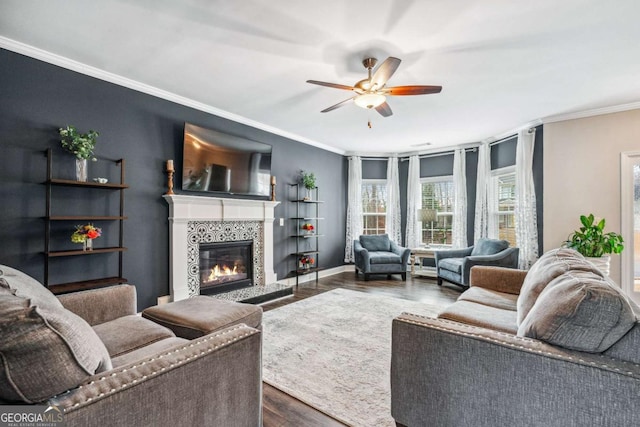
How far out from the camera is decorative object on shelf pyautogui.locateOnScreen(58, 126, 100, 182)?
276 centimetres

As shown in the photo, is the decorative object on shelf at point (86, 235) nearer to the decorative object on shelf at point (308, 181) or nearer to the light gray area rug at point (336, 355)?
the light gray area rug at point (336, 355)

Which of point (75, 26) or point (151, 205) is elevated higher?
point (75, 26)

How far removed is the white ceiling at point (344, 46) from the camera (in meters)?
2.12

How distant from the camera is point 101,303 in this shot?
198 cm

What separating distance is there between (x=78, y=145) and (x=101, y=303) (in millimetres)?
1681

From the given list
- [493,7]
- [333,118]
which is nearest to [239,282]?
[333,118]

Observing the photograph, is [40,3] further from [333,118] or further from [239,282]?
[239,282]

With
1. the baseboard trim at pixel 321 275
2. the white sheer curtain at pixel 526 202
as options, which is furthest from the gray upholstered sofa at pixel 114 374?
the white sheer curtain at pixel 526 202

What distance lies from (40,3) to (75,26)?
25cm

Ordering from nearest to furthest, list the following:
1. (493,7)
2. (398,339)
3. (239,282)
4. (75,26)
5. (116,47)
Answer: (398,339) → (493,7) → (75,26) → (116,47) → (239,282)

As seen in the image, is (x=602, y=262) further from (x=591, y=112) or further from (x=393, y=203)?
(x=393, y=203)

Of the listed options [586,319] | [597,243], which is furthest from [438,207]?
[586,319]

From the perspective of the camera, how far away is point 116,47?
2611mm

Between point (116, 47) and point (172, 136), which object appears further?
point (172, 136)
